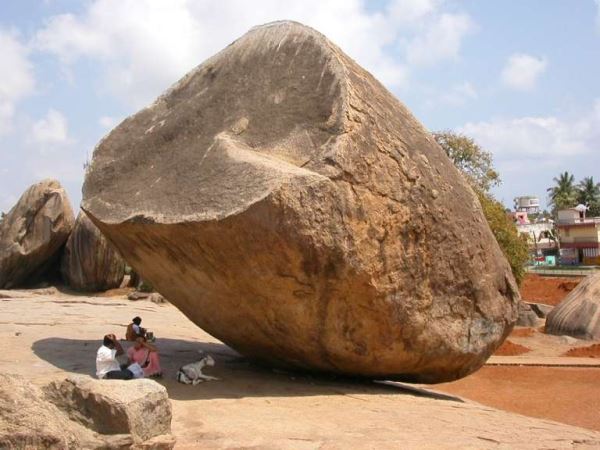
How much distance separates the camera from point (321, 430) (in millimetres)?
5227

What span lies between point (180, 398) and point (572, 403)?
5.85m

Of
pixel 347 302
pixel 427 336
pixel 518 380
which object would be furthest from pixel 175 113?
pixel 518 380

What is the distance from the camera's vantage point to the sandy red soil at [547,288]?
27.6m

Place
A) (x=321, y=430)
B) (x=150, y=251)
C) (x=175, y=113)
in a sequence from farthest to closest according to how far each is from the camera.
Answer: (x=175, y=113)
(x=150, y=251)
(x=321, y=430)

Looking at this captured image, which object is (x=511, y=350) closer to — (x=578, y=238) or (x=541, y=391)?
(x=541, y=391)

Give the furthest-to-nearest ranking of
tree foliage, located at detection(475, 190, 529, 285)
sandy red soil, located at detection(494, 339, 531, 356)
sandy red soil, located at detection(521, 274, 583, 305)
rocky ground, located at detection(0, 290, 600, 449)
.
→ sandy red soil, located at detection(521, 274, 583, 305) → tree foliage, located at detection(475, 190, 529, 285) → sandy red soil, located at detection(494, 339, 531, 356) → rocky ground, located at detection(0, 290, 600, 449)

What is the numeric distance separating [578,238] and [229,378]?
Result: 136 feet

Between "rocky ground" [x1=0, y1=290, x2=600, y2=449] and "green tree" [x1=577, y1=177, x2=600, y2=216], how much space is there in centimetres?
4867

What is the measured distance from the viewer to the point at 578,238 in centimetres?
4472

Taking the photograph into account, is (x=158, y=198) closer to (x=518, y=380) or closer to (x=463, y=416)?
(x=463, y=416)

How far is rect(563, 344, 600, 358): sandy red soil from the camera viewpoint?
46.8 feet

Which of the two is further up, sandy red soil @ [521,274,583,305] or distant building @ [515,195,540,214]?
distant building @ [515,195,540,214]

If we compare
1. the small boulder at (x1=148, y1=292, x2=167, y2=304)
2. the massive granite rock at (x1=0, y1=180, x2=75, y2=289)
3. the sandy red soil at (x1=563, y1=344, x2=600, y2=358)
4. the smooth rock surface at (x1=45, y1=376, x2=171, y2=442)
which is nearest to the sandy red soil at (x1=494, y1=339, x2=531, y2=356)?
the sandy red soil at (x1=563, y1=344, x2=600, y2=358)

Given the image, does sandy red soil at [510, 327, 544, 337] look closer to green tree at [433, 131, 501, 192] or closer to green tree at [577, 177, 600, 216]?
green tree at [433, 131, 501, 192]
